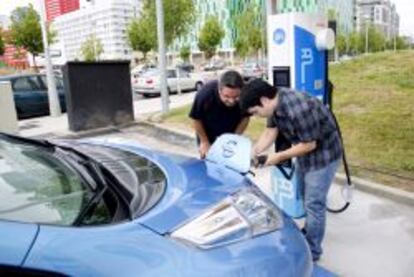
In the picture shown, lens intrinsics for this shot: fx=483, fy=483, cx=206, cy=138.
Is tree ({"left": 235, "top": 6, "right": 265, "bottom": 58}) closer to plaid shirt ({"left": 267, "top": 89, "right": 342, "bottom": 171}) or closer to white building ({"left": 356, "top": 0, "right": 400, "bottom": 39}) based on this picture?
plaid shirt ({"left": 267, "top": 89, "right": 342, "bottom": 171})

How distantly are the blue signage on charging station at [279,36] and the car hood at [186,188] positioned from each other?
1.84 m

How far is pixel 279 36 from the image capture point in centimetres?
416

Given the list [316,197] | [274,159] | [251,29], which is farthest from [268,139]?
[251,29]

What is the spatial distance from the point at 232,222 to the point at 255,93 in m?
1.28

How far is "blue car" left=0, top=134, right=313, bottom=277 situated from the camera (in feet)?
5.00

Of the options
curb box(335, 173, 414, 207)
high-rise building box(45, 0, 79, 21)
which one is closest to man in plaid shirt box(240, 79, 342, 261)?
curb box(335, 173, 414, 207)

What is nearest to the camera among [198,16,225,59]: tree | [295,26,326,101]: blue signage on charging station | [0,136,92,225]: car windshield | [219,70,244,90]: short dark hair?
[0,136,92,225]: car windshield

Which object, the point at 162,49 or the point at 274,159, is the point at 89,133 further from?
the point at 274,159

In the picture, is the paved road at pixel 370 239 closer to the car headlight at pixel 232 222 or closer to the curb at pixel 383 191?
the curb at pixel 383 191

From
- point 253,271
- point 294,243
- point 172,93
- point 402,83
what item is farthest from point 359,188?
point 172,93

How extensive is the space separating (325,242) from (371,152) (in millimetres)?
2664

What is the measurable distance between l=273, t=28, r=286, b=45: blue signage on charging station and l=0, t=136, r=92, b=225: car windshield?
231 centimetres

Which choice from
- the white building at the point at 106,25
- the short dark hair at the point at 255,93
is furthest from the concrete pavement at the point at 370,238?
the white building at the point at 106,25

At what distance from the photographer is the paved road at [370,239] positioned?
350 centimetres
